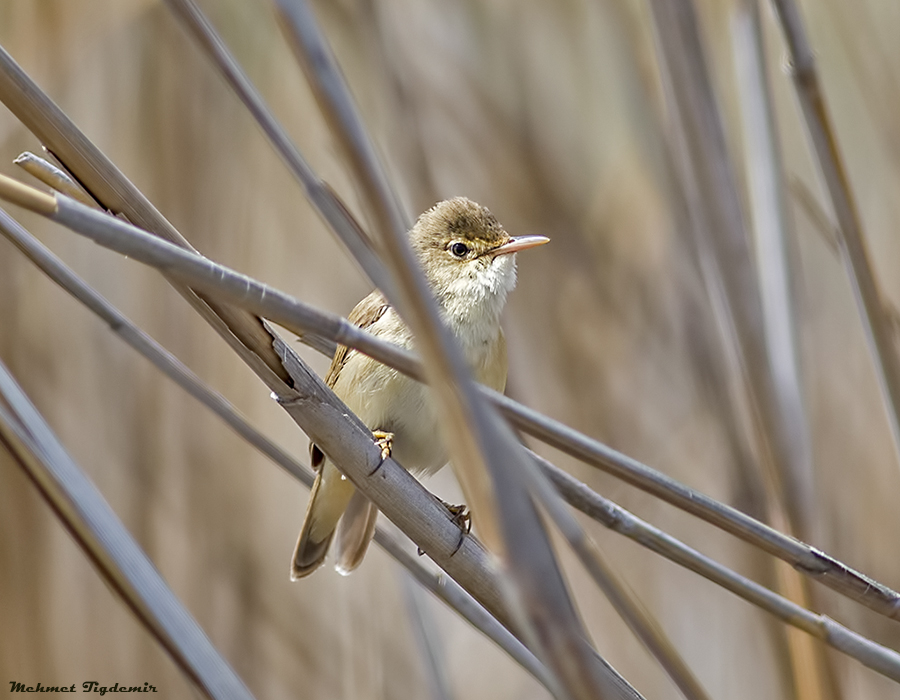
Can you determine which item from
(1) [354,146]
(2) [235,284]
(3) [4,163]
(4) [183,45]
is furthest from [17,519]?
(1) [354,146]

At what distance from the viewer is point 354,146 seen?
541 mm

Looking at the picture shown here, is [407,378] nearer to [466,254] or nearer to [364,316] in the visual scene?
[364,316]

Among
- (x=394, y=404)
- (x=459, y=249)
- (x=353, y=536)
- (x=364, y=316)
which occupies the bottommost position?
(x=353, y=536)

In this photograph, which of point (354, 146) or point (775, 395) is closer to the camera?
point (354, 146)

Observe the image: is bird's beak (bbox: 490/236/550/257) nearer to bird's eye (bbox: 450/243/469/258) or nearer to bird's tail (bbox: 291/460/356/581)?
bird's eye (bbox: 450/243/469/258)

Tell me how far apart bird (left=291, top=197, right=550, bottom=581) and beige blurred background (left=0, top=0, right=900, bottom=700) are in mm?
112

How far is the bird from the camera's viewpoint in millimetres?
1669

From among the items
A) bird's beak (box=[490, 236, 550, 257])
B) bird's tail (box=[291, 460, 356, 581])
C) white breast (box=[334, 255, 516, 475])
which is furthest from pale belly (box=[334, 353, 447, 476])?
bird's beak (box=[490, 236, 550, 257])

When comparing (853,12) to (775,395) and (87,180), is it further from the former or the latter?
(87,180)

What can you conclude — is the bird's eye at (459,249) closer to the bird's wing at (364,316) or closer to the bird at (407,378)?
the bird at (407,378)

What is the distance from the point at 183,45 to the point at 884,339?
1.45 meters

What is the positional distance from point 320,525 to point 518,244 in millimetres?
688

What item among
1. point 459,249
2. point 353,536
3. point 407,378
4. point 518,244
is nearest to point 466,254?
point 459,249

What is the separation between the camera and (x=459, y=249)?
193 centimetres
